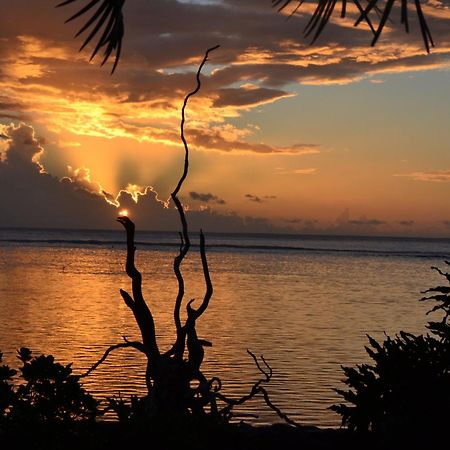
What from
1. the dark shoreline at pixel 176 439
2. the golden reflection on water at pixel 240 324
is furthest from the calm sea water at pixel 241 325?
the dark shoreline at pixel 176 439

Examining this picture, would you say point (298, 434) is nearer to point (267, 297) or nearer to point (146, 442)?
point (146, 442)

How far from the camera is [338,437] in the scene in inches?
381

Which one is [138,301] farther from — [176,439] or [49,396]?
[176,439]

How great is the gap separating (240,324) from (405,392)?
14.7 metres

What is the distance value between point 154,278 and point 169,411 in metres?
35.2

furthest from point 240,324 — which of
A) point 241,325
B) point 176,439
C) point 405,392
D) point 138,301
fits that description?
point 176,439

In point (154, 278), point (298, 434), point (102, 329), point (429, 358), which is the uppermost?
point (429, 358)

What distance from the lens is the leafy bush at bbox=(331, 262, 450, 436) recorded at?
29.0ft

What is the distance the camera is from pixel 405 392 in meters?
9.01

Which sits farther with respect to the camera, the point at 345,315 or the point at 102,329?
the point at 345,315

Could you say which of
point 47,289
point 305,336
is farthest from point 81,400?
point 47,289

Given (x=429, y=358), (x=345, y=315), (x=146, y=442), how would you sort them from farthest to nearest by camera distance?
(x=345, y=315) → (x=429, y=358) → (x=146, y=442)

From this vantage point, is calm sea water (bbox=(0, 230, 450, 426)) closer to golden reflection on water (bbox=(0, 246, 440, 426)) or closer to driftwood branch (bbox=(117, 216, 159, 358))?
golden reflection on water (bbox=(0, 246, 440, 426))

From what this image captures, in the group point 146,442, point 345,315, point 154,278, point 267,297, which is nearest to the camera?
point 146,442
